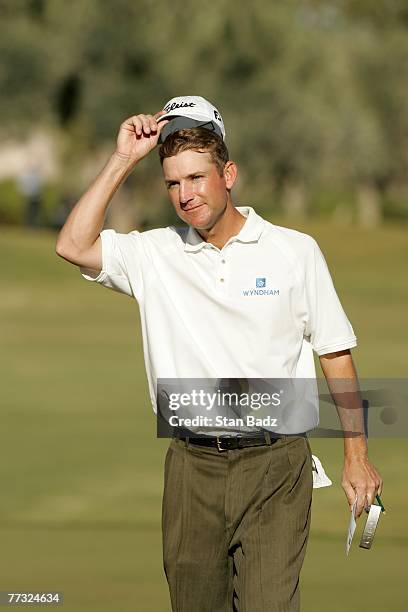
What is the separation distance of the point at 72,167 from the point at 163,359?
39606 millimetres

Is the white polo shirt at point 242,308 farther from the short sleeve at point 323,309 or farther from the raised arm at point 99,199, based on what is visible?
the raised arm at point 99,199

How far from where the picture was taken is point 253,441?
14.2 feet

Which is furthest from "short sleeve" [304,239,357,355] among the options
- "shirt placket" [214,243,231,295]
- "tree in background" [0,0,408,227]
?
"tree in background" [0,0,408,227]

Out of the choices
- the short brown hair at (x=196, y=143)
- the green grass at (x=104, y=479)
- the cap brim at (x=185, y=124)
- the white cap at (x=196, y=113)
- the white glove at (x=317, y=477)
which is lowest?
the green grass at (x=104, y=479)

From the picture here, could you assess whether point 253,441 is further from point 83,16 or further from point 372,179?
point 372,179

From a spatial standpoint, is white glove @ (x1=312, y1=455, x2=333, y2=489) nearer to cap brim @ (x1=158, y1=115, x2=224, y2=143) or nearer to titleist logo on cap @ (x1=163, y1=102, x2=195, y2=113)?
cap brim @ (x1=158, y1=115, x2=224, y2=143)

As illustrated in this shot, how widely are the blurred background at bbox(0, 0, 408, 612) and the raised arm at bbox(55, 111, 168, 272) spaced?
8.03ft

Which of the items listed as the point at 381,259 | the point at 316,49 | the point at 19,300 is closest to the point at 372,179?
the point at 316,49

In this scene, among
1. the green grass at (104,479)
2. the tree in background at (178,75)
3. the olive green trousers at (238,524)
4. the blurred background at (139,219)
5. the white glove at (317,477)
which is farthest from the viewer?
the tree in background at (178,75)

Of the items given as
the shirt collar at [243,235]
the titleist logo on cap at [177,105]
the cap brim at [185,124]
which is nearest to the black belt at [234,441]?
the shirt collar at [243,235]

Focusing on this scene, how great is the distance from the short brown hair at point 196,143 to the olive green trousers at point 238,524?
87 centimetres

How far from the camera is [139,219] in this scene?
4503 cm

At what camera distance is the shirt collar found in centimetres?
439

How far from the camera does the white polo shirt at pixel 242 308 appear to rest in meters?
4.31
